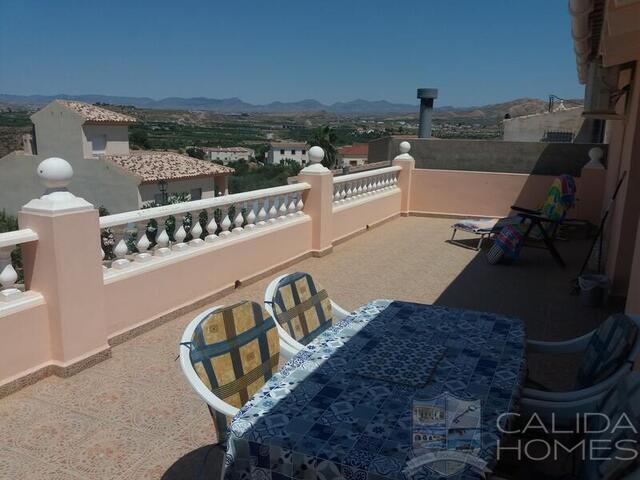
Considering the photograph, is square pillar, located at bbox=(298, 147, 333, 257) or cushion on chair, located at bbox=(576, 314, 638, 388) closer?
cushion on chair, located at bbox=(576, 314, 638, 388)

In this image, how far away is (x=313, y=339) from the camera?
3.21 meters

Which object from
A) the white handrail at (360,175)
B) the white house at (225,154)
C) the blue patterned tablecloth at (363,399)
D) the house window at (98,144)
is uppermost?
the white handrail at (360,175)

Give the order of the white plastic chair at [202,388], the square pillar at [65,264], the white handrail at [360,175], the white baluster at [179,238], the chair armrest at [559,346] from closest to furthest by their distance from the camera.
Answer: the white plastic chair at [202,388]
the chair armrest at [559,346]
the square pillar at [65,264]
the white baluster at [179,238]
the white handrail at [360,175]

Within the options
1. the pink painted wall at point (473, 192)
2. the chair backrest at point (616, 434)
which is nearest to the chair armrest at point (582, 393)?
the chair backrest at point (616, 434)

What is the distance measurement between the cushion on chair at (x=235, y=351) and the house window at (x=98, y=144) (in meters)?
44.1

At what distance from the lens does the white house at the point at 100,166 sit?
130ft

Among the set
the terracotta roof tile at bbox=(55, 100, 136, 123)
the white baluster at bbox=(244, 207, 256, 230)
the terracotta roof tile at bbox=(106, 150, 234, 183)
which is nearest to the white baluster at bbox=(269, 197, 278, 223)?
the white baluster at bbox=(244, 207, 256, 230)

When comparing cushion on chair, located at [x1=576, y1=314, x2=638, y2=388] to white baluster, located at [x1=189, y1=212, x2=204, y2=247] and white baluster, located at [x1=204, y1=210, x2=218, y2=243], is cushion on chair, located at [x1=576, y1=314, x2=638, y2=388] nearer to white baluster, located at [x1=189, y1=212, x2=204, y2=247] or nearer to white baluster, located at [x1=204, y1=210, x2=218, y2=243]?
white baluster, located at [x1=189, y1=212, x2=204, y2=247]

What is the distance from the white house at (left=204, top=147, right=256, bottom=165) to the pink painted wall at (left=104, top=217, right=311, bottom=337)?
64.4 metres

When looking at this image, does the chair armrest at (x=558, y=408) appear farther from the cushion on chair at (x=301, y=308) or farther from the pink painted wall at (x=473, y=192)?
the pink painted wall at (x=473, y=192)

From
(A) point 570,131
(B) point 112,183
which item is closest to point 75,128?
(B) point 112,183

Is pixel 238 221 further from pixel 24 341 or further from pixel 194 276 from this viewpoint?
pixel 24 341

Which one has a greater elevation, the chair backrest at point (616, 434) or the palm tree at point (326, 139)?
the chair backrest at point (616, 434)

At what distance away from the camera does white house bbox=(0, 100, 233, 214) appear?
39719mm
